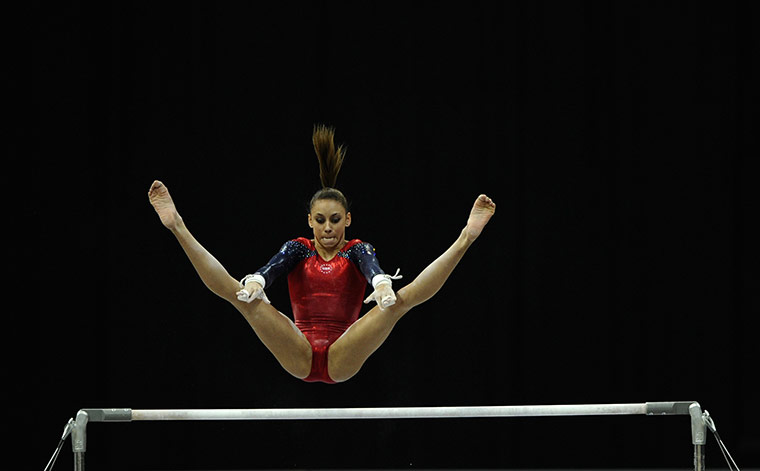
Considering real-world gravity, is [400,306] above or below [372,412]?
above

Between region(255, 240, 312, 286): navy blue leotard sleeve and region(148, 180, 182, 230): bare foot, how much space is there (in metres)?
0.49

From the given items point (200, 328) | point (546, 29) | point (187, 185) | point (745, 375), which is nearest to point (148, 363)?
point (200, 328)

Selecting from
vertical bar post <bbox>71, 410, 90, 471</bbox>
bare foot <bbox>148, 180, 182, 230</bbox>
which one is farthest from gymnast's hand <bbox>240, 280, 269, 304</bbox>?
vertical bar post <bbox>71, 410, 90, 471</bbox>

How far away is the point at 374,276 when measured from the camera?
3.95 metres

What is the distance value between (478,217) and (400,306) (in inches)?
21.4

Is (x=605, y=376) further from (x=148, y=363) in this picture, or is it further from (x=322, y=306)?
(x=148, y=363)

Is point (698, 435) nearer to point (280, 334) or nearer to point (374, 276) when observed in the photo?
point (374, 276)

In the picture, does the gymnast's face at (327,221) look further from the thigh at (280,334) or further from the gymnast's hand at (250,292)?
the gymnast's hand at (250,292)

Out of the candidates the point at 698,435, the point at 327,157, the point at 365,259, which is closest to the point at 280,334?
the point at 365,259

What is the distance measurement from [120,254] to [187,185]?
2.32ft

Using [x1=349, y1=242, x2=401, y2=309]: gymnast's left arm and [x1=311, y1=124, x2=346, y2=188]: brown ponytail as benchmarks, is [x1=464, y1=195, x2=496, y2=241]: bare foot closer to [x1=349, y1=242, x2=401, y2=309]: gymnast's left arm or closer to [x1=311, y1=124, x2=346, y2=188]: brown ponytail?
[x1=349, y1=242, x2=401, y2=309]: gymnast's left arm

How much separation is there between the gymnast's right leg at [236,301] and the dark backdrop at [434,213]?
2.10 m

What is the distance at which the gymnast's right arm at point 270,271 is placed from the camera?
3805mm

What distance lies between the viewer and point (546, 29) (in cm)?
627
